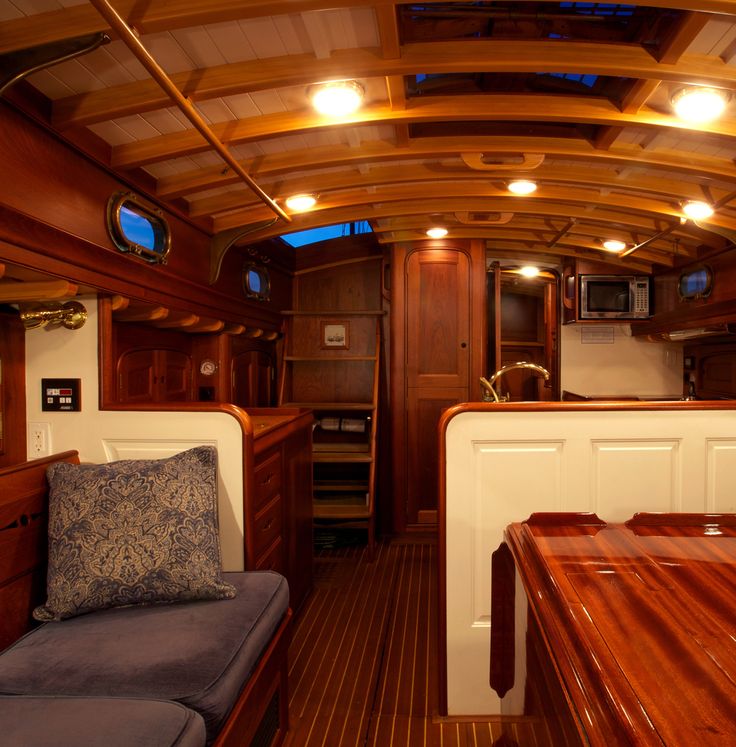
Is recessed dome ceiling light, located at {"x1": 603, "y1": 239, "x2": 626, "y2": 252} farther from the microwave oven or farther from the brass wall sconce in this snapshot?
the brass wall sconce

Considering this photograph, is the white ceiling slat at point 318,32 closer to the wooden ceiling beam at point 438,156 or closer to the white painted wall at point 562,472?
the wooden ceiling beam at point 438,156

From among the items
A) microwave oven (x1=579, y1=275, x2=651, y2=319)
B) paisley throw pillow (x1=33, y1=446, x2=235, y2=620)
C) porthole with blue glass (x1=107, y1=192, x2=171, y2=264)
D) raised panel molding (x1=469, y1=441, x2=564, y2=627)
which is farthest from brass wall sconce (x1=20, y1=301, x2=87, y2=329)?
microwave oven (x1=579, y1=275, x2=651, y2=319)

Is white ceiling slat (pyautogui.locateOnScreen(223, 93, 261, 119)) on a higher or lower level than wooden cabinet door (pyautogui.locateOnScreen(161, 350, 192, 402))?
higher

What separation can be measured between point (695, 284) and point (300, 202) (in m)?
2.88

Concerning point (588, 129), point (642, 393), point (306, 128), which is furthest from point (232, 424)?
point (642, 393)

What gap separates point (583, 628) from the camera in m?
0.83

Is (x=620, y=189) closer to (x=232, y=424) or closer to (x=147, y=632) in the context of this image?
(x=232, y=424)

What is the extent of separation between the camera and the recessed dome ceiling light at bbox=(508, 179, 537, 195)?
2542mm

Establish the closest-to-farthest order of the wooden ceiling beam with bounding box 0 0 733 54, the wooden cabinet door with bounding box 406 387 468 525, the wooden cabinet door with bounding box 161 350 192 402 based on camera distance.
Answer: the wooden ceiling beam with bounding box 0 0 733 54, the wooden cabinet door with bounding box 161 350 192 402, the wooden cabinet door with bounding box 406 387 468 525

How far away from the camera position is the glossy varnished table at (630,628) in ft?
2.12

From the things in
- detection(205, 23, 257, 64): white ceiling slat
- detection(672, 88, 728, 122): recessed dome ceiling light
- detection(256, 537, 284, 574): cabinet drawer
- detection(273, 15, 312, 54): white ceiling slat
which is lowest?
detection(256, 537, 284, 574): cabinet drawer

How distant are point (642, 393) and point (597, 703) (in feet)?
15.6

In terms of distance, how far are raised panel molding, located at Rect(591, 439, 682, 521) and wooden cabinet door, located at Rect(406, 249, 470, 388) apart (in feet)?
6.87

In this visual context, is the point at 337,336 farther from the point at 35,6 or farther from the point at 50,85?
the point at 35,6
